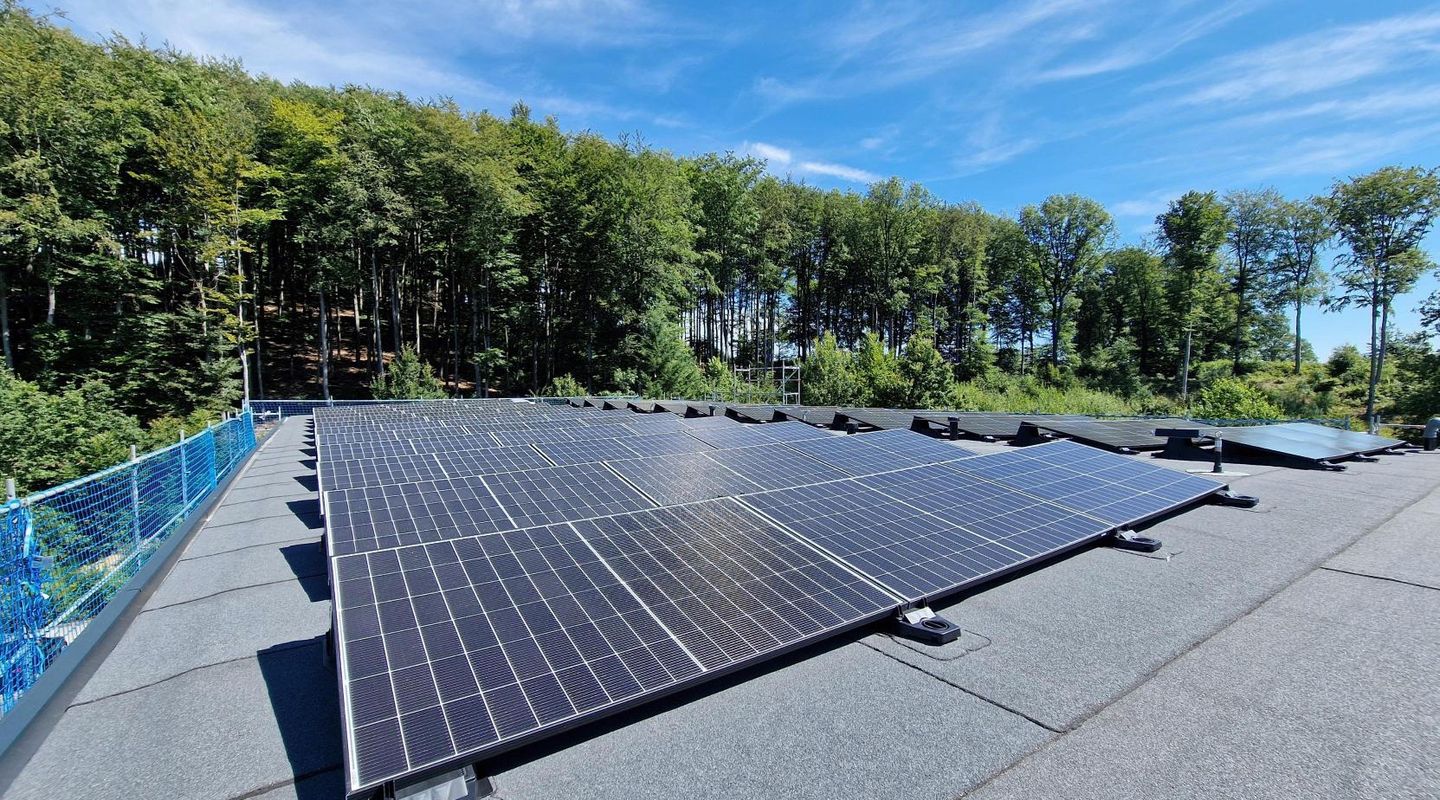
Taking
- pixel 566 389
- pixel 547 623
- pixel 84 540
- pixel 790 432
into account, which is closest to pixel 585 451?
pixel 790 432

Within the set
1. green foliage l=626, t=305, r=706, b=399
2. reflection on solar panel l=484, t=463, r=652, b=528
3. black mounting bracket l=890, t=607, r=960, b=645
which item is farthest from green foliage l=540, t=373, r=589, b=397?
black mounting bracket l=890, t=607, r=960, b=645

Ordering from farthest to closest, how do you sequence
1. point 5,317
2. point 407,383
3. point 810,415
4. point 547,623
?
point 407,383 → point 5,317 → point 810,415 → point 547,623

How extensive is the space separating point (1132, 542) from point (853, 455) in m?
3.59

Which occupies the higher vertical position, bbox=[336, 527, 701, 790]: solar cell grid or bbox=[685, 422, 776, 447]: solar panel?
bbox=[685, 422, 776, 447]: solar panel

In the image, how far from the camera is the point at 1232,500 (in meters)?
7.64

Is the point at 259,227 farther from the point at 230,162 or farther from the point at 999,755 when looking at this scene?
the point at 999,755

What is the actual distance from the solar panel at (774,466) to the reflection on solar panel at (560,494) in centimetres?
168

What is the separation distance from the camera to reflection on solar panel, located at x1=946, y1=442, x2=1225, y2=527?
6455 mm

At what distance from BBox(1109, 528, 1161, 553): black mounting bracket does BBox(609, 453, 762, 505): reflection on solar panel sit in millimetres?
3809

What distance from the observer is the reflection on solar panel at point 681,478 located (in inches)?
248

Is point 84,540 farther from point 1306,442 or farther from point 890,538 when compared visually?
point 1306,442

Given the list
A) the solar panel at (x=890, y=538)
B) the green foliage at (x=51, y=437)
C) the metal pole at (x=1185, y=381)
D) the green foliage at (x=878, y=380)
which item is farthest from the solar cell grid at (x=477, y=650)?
the metal pole at (x=1185, y=381)

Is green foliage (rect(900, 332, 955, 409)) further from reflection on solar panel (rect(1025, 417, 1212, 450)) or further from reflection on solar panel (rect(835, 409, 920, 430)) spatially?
reflection on solar panel (rect(1025, 417, 1212, 450))

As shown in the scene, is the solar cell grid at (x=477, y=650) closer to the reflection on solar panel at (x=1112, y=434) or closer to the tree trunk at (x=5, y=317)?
the reflection on solar panel at (x=1112, y=434)
